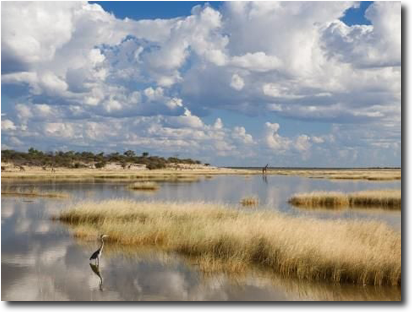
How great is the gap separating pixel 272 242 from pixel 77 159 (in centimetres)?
10834

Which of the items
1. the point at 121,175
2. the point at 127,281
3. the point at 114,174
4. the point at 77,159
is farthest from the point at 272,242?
the point at 77,159

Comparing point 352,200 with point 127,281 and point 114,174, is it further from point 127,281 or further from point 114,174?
point 114,174

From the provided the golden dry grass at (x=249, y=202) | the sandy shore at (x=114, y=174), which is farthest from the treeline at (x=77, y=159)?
→ the golden dry grass at (x=249, y=202)

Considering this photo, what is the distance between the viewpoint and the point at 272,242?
15594 mm

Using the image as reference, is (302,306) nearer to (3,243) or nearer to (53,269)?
(53,269)

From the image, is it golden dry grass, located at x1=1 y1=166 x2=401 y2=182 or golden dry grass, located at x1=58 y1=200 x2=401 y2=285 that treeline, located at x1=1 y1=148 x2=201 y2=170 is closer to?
golden dry grass, located at x1=1 y1=166 x2=401 y2=182

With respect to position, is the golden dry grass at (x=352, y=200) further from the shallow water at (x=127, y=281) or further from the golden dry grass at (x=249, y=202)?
the shallow water at (x=127, y=281)

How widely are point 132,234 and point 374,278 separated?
9869 mm

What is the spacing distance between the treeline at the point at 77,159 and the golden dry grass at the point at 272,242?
3265 inches

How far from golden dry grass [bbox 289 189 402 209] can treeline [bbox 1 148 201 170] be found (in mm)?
76472

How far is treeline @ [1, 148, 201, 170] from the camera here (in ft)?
334

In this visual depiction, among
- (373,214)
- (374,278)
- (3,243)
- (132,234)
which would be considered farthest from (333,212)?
(3,243)

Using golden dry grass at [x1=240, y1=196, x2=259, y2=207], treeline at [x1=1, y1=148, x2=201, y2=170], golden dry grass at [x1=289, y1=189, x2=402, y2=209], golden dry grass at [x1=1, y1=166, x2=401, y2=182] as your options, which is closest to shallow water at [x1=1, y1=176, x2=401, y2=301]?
golden dry grass at [x1=240, y1=196, x2=259, y2=207]

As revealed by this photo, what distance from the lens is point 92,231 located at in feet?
67.9
